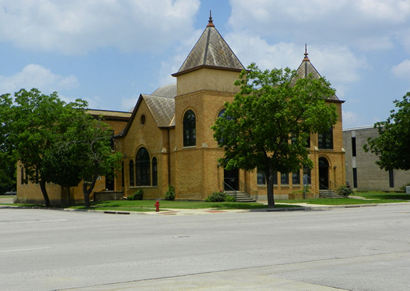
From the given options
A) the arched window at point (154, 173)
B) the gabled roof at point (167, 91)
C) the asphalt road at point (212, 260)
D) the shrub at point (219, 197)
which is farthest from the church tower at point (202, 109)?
the asphalt road at point (212, 260)

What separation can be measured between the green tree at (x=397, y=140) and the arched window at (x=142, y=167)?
21639 millimetres

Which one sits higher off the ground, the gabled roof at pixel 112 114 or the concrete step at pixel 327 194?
the gabled roof at pixel 112 114

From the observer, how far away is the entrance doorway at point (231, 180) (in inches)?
1719

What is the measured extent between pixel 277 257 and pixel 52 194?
44.0m

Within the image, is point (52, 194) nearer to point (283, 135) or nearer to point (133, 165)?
point (133, 165)

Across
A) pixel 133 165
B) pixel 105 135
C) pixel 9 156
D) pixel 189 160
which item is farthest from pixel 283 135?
pixel 9 156

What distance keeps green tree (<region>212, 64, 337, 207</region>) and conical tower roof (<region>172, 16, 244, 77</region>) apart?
840 centimetres

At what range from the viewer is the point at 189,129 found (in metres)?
43.8

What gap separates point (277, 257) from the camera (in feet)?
34.3

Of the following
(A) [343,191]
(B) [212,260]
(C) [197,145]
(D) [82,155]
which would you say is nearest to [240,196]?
(C) [197,145]

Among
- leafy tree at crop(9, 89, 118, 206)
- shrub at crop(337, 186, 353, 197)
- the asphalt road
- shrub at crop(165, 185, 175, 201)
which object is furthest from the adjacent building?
the asphalt road

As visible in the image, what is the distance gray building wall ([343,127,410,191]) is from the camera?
63.4 metres

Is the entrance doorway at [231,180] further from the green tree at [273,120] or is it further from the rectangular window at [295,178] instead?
the green tree at [273,120]

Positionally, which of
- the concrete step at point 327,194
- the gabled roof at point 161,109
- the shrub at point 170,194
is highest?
the gabled roof at point 161,109
